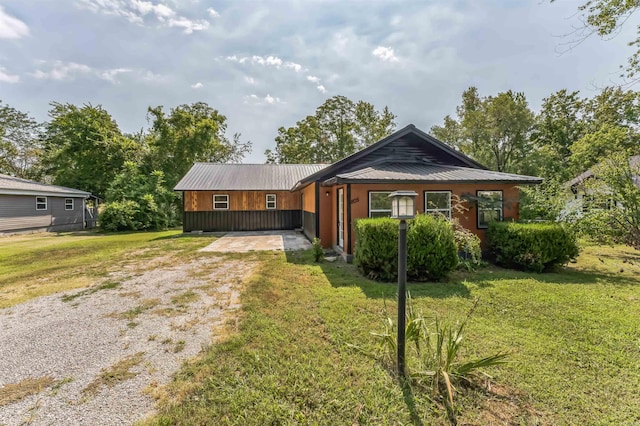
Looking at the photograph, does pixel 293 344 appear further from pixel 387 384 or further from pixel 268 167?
pixel 268 167

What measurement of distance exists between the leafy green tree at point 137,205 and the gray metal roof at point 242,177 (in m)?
3.37

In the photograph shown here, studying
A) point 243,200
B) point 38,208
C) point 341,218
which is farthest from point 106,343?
point 38,208

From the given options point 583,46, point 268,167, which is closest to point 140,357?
point 583,46

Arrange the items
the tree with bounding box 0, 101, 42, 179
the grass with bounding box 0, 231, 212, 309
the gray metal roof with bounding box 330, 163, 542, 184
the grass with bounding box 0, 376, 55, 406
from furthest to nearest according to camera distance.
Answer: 1. the tree with bounding box 0, 101, 42, 179
2. the gray metal roof with bounding box 330, 163, 542, 184
3. the grass with bounding box 0, 231, 212, 309
4. the grass with bounding box 0, 376, 55, 406

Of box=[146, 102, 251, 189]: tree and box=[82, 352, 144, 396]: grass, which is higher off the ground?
box=[146, 102, 251, 189]: tree

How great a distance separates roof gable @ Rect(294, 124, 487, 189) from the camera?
10117mm

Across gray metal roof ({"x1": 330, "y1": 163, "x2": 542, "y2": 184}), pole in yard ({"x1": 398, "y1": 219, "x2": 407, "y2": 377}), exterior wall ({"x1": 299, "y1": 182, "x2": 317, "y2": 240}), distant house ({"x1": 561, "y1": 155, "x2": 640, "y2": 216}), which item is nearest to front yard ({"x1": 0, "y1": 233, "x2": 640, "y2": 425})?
pole in yard ({"x1": 398, "y1": 219, "x2": 407, "y2": 377})

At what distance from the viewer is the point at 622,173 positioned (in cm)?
418

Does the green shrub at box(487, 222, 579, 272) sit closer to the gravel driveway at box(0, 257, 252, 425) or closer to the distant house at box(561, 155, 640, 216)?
the distant house at box(561, 155, 640, 216)

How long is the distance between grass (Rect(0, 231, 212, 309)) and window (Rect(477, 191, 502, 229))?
983 centimetres

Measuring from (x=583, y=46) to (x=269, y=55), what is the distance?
10.4 metres

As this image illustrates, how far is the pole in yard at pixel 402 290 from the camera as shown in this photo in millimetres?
2566

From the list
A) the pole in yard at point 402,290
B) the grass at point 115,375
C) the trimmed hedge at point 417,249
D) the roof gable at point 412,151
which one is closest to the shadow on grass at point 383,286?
the trimmed hedge at point 417,249

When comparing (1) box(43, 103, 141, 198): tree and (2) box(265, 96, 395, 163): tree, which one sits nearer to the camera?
(1) box(43, 103, 141, 198): tree
